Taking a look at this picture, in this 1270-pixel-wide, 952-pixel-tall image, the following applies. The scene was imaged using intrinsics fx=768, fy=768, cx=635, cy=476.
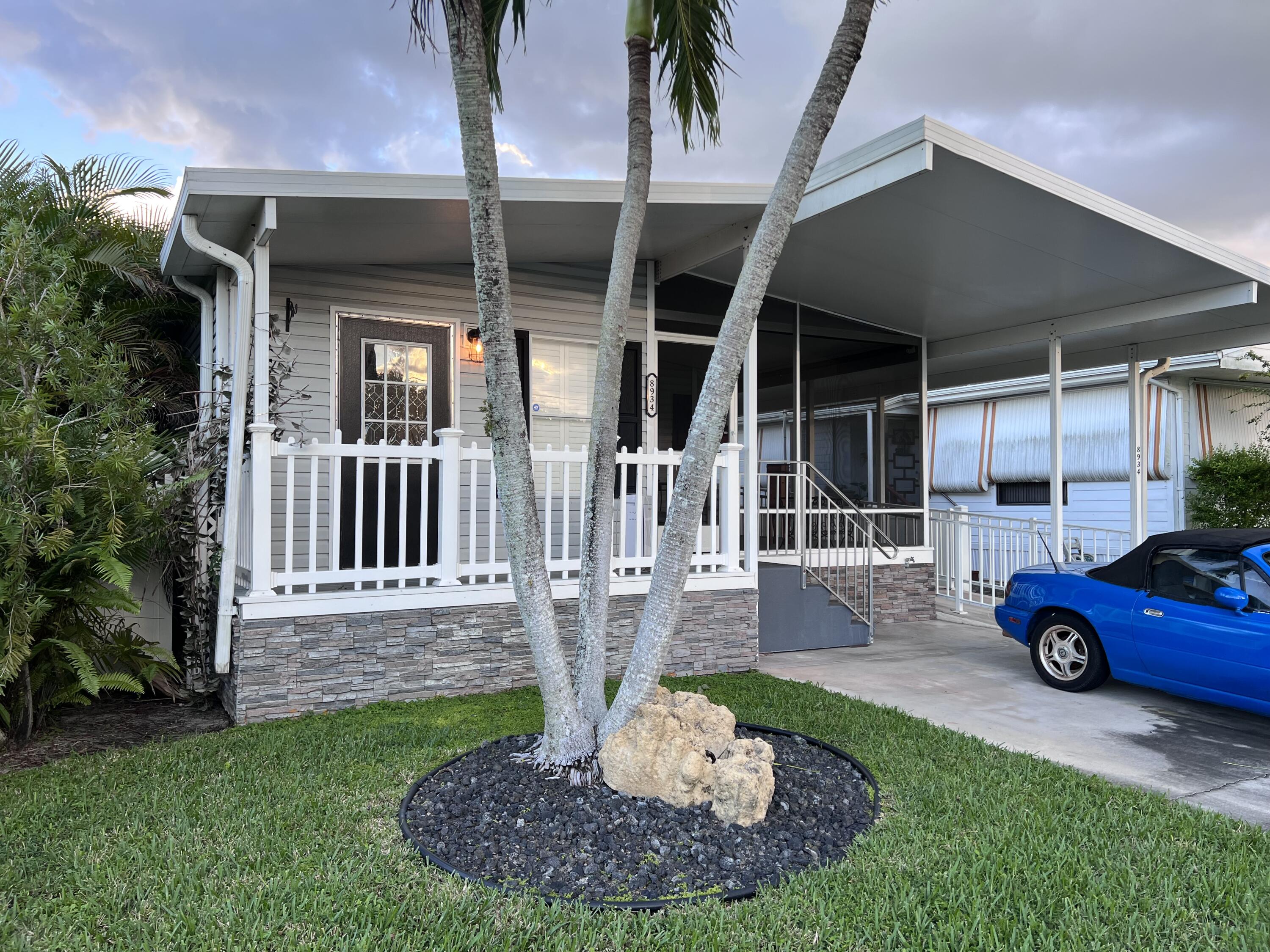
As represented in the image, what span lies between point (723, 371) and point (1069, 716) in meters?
3.48

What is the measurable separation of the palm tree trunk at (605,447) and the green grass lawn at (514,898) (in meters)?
0.94

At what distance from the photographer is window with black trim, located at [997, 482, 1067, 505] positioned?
14031 mm

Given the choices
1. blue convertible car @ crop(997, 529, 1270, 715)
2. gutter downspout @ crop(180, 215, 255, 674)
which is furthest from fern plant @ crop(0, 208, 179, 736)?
blue convertible car @ crop(997, 529, 1270, 715)

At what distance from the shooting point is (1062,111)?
9.36 metres

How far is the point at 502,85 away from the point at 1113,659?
5.37 metres

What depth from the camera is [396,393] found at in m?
6.46

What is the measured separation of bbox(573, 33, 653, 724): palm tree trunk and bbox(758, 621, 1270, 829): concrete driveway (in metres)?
2.37

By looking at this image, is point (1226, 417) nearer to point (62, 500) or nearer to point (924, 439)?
point (924, 439)

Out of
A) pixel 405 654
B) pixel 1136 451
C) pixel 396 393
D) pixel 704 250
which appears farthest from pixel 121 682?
pixel 1136 451

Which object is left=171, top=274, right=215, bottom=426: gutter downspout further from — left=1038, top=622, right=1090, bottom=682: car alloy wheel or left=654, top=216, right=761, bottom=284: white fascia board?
left=1038, top=622, right=1090, bottom=682: car alloy wheel

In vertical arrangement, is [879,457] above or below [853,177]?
below

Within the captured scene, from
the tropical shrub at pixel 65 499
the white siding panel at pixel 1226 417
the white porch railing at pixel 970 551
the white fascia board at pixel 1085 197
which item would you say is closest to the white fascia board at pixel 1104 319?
the white fascia board at pixel 1085 197

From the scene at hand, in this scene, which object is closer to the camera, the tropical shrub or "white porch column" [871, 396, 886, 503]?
the tropical shrub

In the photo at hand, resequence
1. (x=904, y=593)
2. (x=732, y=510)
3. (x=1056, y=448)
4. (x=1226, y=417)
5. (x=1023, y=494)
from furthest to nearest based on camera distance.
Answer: (x=1023, y=494) → (x=1226, y=417) → (x=904, y=593) → (x=1056, y=448) → (x=732, y=510)
